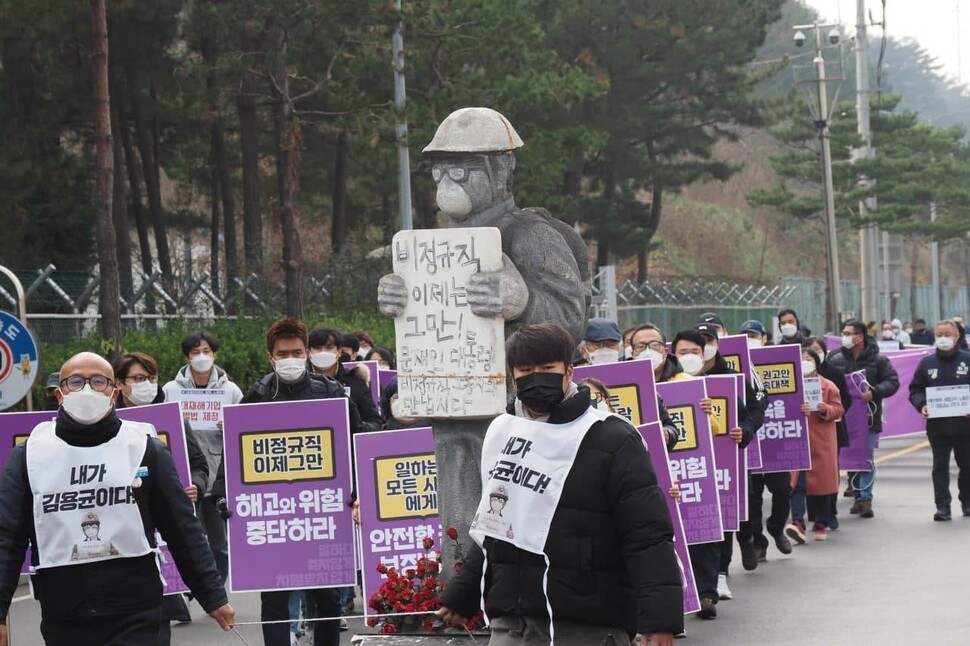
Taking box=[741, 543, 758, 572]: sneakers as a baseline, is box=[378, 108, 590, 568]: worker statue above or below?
above

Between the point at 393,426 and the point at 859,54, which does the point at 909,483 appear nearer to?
the point at 393,426

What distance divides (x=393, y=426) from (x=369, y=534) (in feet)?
6.34

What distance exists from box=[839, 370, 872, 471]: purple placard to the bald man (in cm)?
1179

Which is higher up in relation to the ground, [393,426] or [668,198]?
[668,198]

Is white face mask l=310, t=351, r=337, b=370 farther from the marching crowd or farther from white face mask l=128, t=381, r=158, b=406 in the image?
the marching crowd

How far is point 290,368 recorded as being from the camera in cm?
977

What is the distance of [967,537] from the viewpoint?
15547 millimetres

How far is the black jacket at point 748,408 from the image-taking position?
41.0 ft

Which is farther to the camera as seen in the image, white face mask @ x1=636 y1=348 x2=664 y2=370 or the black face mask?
white face mask @ x1=636 y1=348 x2=664 y2=370

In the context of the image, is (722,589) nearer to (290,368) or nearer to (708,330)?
(708,330)

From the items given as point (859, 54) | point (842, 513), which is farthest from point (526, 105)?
point (842, 513)

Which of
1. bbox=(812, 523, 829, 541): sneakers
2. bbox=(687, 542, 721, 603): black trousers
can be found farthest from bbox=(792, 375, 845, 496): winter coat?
bbox=(687, 542, 721, 603): black trousers

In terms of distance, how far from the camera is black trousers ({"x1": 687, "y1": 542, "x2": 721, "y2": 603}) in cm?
1178

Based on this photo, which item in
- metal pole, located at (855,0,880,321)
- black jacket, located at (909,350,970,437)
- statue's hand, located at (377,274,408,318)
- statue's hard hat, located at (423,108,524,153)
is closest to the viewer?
statue's hand, located at (377,274,408,318)
